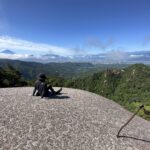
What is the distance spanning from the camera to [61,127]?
15.2m

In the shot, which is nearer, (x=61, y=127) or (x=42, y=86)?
(x=61, y=127)

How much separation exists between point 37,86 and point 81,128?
7.56 m

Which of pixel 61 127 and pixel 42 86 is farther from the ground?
pixel 42 86

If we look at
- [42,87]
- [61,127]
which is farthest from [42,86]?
[61,127]

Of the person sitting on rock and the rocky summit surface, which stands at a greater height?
the person sitting on rock

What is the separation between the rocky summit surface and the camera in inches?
517

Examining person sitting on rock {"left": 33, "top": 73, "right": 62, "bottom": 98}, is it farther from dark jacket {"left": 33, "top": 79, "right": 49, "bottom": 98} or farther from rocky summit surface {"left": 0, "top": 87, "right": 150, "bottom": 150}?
rocky summit surface {"left": 0, "top": 87, "right": 150, "bottom": 150}

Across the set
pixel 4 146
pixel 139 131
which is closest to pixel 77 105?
pixel 139 131

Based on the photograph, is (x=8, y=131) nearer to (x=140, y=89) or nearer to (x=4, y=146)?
(x=4, y=146)

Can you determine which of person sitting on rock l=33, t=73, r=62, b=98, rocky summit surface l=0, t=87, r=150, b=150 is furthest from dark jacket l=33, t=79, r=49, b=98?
rocky summit surface l=0, t=87, r=150, b=150

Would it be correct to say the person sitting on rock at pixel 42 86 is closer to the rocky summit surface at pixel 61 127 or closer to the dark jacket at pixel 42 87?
the dark jacket at pixel 42 87

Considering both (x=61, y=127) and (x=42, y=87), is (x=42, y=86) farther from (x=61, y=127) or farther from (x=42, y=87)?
(x=61, y=127)

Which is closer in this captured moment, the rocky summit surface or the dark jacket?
the rocky summit surface

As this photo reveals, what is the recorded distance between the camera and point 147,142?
52.6 ft
